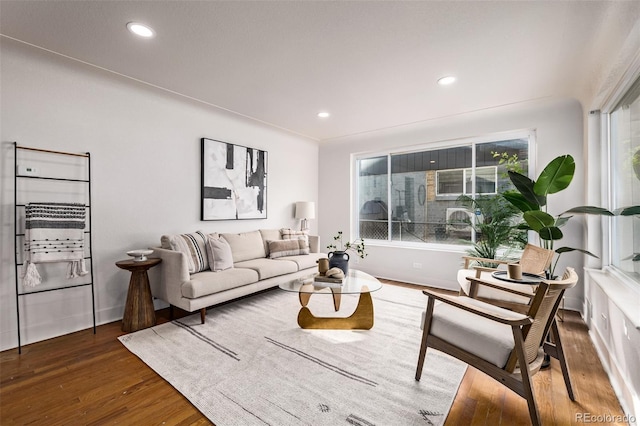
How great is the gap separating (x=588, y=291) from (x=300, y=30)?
148 inches

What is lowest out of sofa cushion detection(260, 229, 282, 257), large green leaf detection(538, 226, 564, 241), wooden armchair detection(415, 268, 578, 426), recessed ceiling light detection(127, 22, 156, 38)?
wooden armchair detection(415, 268, 578, 426)

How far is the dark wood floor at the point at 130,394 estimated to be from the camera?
5.50 feet

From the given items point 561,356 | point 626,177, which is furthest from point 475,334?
point 626,177

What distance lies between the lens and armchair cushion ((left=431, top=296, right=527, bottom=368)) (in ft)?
5.29

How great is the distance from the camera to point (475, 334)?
5.63 ft

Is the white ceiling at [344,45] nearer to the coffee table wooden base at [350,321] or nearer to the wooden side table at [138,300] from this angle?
the wooden side table at [138,300]

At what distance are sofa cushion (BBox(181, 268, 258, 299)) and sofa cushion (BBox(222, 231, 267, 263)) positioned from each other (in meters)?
0.53

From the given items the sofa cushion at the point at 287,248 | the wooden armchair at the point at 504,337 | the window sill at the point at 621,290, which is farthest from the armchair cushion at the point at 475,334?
the sofa cushion at the point at 287,248

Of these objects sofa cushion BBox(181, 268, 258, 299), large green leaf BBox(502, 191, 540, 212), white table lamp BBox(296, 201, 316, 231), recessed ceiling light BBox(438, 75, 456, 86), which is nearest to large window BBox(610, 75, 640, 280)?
large green leaf BBox(502, 191, 540, 212)

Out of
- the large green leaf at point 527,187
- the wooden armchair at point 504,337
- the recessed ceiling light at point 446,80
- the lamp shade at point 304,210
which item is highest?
the recessed ceiling light at point 446,80

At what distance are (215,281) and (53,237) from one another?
4.69 feet

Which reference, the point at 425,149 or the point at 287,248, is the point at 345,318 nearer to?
the point at 287,248

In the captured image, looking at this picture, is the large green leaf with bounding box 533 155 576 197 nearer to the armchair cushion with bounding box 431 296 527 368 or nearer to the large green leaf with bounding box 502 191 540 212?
the large green leaf with bounding box 502 191 540 212

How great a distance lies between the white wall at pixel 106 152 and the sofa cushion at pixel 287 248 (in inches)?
30.3
